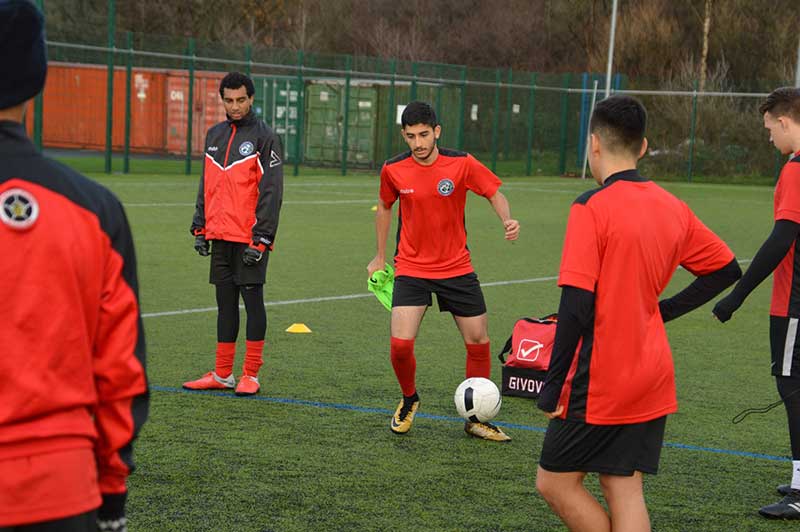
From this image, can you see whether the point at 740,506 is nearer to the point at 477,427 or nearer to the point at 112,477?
the point at 477,427

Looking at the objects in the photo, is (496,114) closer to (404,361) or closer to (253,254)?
(253,254)

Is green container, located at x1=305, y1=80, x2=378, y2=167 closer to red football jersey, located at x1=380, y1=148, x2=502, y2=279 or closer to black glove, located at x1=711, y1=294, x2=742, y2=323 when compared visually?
red football jersey, located at x1=380, y1=148, x2=502, y2=279

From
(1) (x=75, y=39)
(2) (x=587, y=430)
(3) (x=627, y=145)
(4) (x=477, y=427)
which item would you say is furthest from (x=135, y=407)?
(1) (x=75, y=39)

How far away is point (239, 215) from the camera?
Result: 293 inches

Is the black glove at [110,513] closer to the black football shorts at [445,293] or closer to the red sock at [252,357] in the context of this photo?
the black football shorts at [445,293]

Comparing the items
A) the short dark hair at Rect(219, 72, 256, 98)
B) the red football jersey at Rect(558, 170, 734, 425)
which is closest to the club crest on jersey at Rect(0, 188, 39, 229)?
the red football jersey at Rect(558, 170, 734, 425)

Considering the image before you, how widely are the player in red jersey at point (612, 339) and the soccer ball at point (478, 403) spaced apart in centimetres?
252

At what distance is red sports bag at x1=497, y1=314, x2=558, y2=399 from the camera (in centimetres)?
758

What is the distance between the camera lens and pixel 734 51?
46.2 metres

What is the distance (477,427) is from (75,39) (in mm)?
23868

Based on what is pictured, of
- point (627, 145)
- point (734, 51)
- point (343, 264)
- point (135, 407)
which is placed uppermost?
point (734, 51)

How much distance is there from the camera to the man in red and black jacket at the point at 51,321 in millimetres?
2291

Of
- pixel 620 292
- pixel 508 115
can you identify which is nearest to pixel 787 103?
pixel 620 292

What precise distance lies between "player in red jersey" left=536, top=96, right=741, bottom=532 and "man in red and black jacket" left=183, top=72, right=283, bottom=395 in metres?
3.77
